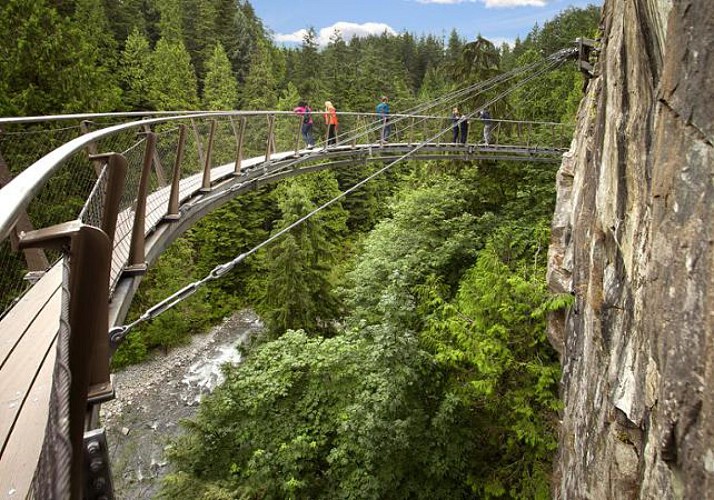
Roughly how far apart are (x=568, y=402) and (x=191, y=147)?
5684 millimetres

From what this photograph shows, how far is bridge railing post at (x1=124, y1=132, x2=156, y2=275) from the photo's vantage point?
121 inches

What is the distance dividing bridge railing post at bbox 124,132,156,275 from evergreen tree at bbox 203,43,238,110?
94.9ft

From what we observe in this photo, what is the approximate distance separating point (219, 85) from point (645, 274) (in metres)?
32.4

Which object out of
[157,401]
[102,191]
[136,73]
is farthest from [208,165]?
[136,73]

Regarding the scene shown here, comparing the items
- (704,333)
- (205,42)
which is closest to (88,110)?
(704,333)

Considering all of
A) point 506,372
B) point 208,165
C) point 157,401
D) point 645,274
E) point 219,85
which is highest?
point 219,85

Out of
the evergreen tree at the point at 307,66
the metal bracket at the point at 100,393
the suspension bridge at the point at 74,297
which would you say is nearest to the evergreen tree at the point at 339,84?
the evergreen tree at the point at 307,66

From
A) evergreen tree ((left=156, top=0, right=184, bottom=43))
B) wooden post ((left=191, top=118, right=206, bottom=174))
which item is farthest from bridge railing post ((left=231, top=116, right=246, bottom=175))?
evergreen tree ((left=156, top=0, right=184, bottom=43))

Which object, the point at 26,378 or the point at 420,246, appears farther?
the point at 420,246

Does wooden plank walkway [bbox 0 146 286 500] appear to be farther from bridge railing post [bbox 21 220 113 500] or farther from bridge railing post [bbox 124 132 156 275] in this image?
bridge railing post [bbox 124 132 156 275]

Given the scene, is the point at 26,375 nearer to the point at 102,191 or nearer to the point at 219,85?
the point at 102,191

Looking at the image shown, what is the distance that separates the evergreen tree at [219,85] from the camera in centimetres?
3082

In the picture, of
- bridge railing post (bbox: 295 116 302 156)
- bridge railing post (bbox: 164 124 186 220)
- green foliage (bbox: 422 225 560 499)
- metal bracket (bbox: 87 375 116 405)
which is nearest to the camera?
metal bracket (bbox: 87 375 116 405)

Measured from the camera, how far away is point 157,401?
16.4 meters
